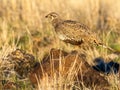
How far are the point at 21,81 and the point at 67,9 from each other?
5386 mm

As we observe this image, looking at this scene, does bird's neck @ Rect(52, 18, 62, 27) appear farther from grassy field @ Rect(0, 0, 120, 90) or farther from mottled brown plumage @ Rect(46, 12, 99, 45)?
grassy field @ Rect(0, 0, 120, 90)

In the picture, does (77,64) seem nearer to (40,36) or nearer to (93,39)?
(93,39)

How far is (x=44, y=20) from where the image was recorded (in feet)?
44.5

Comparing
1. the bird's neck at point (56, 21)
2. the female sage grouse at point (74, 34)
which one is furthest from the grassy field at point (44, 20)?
the female sage grouse at point (74, 34)

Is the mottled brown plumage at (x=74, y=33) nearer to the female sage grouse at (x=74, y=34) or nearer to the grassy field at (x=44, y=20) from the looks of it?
the female sage grouse at (x=74, y=34)

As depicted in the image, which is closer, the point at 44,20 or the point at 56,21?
the point at 56,21

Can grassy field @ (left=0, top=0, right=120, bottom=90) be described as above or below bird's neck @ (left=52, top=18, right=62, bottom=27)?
below

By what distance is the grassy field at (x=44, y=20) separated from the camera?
11883mm

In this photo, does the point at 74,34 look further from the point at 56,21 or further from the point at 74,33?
the point at 56,21

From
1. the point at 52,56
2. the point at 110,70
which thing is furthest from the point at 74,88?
the point at 110,70

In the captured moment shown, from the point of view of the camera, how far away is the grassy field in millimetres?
11883

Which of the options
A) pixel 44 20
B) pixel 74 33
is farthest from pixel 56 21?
pixel 44 20

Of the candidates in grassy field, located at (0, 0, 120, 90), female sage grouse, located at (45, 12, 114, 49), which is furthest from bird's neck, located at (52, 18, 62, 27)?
grassy field, located at (0, 0, 120, 90)

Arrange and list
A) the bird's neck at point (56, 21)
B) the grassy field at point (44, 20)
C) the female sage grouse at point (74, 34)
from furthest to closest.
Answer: the grassy field at point (44, 20)
the bird's neck at point (56, 21)
the female sage grouse at point (74, 34)
